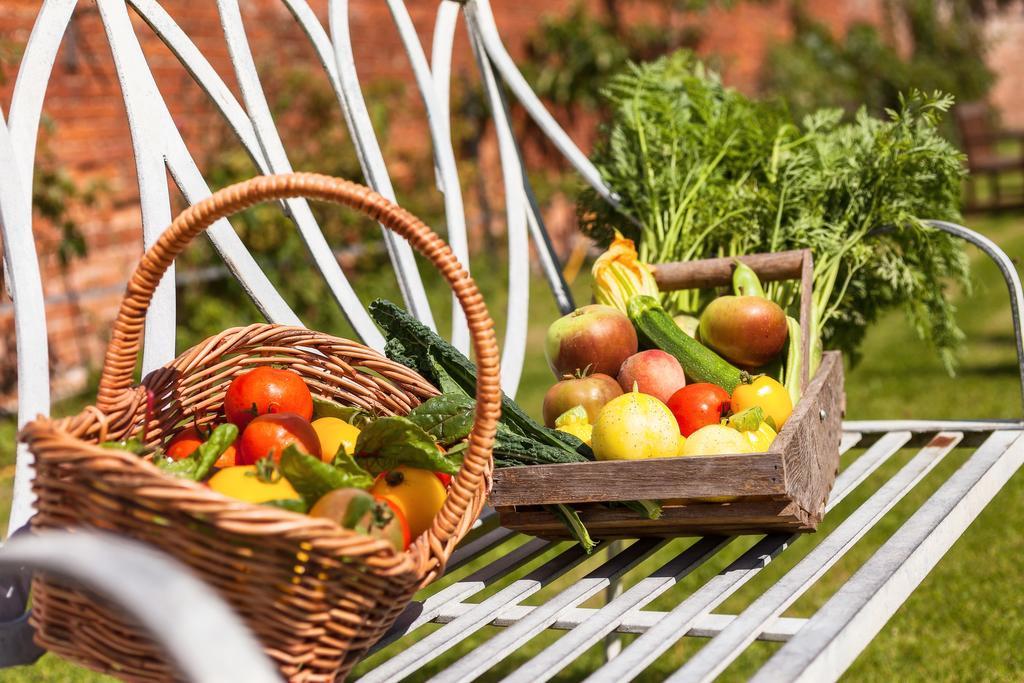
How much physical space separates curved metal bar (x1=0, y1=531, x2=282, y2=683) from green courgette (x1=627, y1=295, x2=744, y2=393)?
1.14 metres

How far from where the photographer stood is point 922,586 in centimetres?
276

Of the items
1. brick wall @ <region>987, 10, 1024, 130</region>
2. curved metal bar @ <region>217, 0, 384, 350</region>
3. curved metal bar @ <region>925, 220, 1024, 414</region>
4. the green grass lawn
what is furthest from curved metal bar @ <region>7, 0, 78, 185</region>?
brick wall @ <region>987, 10, 1024, 130</region>

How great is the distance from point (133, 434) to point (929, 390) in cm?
366

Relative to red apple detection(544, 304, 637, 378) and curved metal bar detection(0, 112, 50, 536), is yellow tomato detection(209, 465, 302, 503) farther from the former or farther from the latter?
red apple detection(544, 304, 637, 378)

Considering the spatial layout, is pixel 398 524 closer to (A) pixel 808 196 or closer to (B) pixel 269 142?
(B) pixel 269 142

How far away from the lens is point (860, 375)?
15.8ft

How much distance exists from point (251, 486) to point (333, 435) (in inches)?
10.2

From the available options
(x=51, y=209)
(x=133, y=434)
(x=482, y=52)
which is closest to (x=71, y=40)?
(x=51, y=209)

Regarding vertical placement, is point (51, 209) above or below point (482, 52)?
below

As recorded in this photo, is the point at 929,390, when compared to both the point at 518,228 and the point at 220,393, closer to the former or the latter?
the point at 518,228

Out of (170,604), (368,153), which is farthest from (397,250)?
(170,604)

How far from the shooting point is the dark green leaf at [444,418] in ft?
4.69

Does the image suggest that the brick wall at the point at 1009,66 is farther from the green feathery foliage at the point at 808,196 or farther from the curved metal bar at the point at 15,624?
the curved metal bar at the point at 15,624

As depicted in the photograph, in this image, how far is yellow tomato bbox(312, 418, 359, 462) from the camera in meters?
1.39
